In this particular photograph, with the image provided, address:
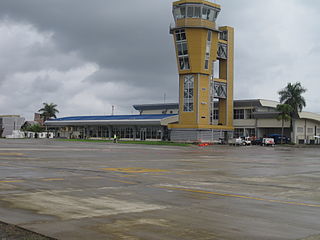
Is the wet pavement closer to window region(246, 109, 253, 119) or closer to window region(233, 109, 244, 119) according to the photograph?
window region(246, 109, 253, 119)

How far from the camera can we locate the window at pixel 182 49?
3161 inches

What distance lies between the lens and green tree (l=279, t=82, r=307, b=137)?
87688 millimetres

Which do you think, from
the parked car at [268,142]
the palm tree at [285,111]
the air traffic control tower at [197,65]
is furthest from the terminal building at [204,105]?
the parked car at [268,142]

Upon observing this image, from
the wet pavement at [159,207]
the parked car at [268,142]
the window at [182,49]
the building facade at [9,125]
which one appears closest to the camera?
the wet pavement at [159,207]

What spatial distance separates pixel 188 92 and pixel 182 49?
28.4 feet

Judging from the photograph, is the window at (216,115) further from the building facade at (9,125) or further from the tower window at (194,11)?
the building facade at (9,125)

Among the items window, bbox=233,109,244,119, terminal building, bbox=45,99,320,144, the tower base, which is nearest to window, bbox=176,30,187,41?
terminal building, bbox=45,99,320,144

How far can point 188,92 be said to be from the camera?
82.4 metres

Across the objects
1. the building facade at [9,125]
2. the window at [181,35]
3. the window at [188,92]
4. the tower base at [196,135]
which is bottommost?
the tower base at [196,135]

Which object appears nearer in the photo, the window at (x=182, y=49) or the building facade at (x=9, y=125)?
the window at (x=182, y=49)

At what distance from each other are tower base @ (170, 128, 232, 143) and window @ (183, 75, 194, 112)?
14.7 ft

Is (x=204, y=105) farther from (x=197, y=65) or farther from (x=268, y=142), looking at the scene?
(x=268, y=142)

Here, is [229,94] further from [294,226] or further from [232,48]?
[294,226]

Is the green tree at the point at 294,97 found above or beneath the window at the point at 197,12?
beneath
